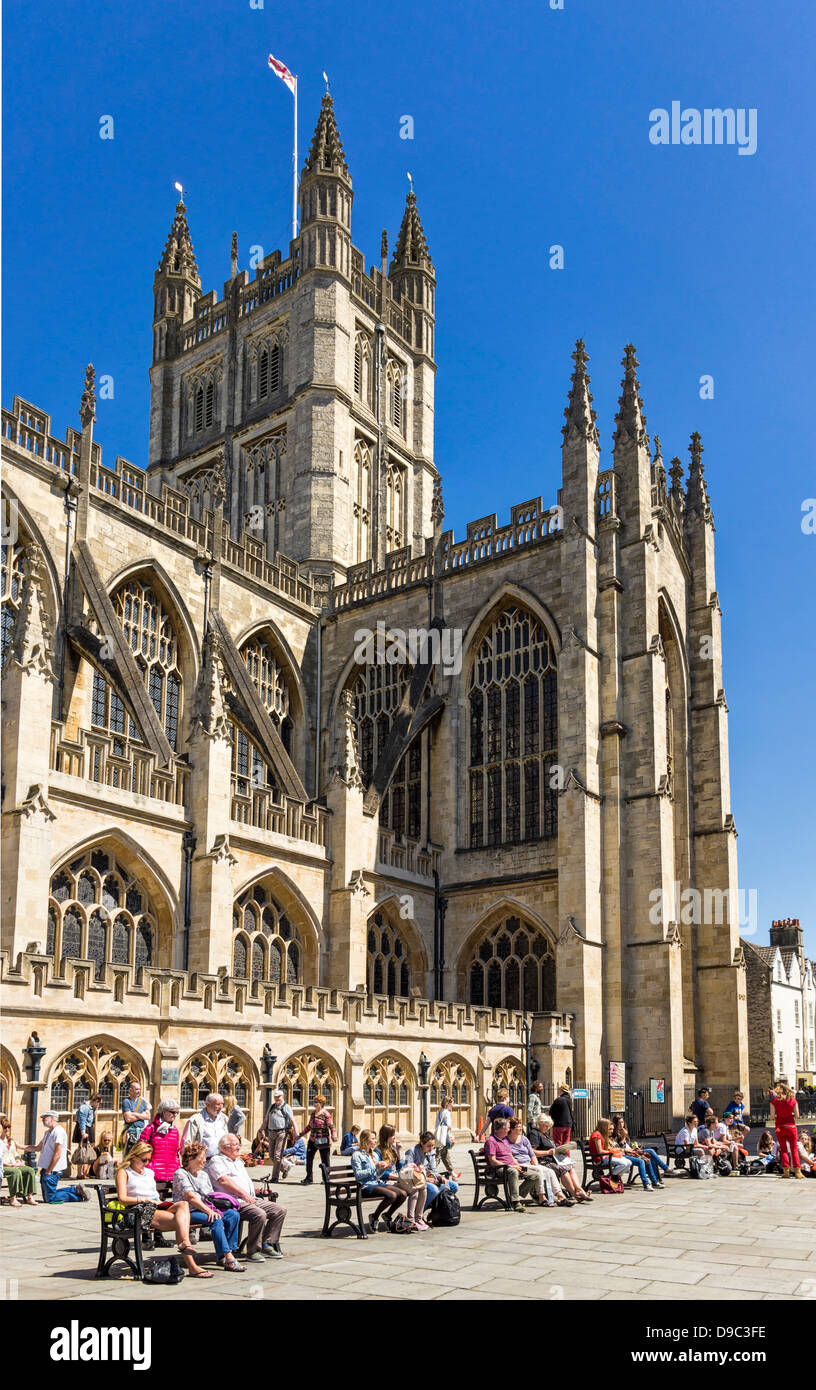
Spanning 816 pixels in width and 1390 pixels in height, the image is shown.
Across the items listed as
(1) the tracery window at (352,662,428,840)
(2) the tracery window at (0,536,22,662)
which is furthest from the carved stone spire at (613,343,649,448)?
(2) the tracery window at (0,536,22,662)

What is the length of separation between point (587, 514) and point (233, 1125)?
1935cm

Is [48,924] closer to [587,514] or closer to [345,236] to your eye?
[587,514]

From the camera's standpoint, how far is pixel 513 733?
3319 cm

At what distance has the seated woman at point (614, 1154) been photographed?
1612cm

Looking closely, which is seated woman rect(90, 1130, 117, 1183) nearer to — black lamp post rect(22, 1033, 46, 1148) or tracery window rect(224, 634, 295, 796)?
black lamp post rect(22, 1033, 46, 1148)

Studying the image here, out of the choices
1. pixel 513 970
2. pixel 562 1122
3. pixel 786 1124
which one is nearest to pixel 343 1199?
pixel 562 1122

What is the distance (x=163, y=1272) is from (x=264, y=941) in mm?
18108

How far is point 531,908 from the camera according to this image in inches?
1222

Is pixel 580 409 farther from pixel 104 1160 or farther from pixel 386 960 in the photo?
pixel 104 1160

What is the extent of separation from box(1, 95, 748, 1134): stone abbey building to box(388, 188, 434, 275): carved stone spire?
26.2 feet

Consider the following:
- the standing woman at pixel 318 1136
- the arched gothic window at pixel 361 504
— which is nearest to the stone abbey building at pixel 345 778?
the arched gothic window at pixel 361 504

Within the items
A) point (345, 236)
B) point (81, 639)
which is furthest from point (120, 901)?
point (345, 236)

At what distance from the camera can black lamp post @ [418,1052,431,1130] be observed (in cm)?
2395

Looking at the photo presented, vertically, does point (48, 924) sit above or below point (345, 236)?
below
